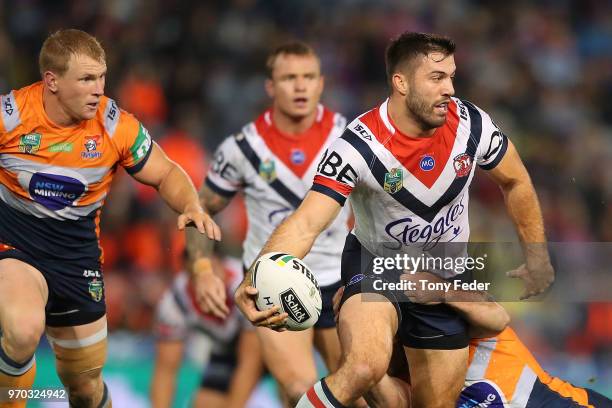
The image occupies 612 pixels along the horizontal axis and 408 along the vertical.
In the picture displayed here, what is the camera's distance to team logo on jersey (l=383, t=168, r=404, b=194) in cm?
619

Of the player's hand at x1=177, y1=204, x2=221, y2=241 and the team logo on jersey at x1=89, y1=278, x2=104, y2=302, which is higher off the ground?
the player's hand at x1=177, y1=204, x2=221, y2=241

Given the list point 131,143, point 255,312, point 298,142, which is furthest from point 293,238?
point 298,142

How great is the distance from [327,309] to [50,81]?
250cm

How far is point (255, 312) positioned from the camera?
220 inches

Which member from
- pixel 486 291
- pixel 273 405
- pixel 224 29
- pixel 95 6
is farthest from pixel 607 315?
pixel 95 6

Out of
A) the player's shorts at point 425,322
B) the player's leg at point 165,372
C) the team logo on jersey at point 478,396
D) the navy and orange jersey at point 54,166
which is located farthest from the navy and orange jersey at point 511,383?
the player's leg at point 165,372

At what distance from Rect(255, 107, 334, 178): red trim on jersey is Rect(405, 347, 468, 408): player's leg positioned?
5.85 feet

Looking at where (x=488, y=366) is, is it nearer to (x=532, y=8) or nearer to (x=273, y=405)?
(x=273, y=405)

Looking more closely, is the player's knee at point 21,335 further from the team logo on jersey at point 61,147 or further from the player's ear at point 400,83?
the player's ear at point 400,83

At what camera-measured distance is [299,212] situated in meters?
5.96

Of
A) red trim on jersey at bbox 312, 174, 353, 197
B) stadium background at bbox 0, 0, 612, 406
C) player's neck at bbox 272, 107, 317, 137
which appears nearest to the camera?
red trim on jersey at bbox 312, 174, 353, 197

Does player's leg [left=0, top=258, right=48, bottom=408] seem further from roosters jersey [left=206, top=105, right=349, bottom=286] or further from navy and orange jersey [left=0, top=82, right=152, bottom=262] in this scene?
roosters jersey [left=206, top=105, right=349, bottom=286]

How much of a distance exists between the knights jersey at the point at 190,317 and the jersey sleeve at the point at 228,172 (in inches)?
54.6

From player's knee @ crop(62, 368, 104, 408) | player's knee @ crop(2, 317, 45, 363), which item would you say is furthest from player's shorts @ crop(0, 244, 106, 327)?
player's knee @ crop(2, 317, 45, 363)
